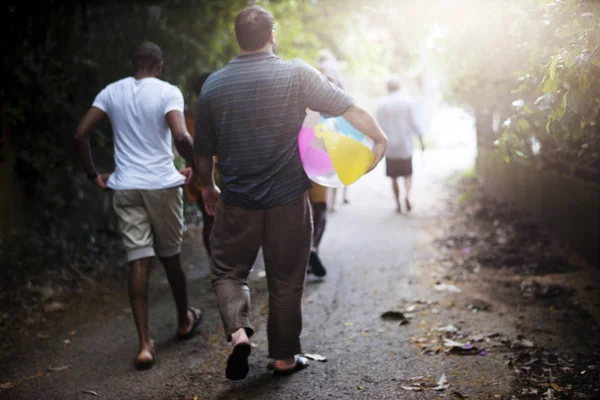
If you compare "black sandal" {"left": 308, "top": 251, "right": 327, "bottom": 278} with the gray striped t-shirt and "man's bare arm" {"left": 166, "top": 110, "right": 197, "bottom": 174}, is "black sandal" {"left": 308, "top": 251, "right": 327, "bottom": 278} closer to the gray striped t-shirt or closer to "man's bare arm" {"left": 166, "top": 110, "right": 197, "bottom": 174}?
"man's bare arm" {"left": 166, "top": 110, "right": 197, "bottom": 174}

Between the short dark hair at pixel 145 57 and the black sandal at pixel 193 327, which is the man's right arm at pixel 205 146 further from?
the black sandal at pixel 193 327

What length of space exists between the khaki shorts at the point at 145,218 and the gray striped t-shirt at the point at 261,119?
901 mm

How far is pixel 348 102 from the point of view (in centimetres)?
383

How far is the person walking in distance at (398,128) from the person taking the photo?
35.6 ft

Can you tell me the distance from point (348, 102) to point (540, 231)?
500 cm

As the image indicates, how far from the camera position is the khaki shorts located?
4680 millimetres

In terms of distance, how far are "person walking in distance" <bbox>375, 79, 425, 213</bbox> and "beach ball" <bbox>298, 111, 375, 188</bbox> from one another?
6948 mm

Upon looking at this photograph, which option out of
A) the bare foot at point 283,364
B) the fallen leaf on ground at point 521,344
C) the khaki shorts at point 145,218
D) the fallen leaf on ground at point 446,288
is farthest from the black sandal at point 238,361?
the fallen leaf on ground at point 446,288

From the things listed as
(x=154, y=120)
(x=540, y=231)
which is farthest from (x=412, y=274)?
(x=154, y=120)

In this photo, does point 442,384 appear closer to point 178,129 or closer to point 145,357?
point 145,357

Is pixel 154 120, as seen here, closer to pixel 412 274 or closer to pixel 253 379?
pixel 253 379

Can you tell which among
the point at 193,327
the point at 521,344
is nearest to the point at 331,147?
the point at 521,344

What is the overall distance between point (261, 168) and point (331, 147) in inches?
18.0

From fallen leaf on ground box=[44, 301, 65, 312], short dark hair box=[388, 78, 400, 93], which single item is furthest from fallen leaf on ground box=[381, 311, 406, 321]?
short dark hair box=[388, 78, 400, 93]
